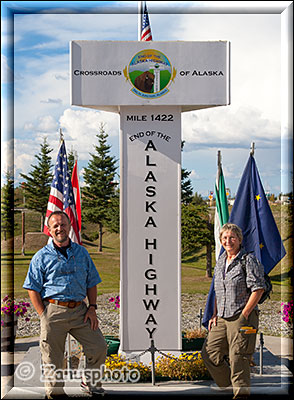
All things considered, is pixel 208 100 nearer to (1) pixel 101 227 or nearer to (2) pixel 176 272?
(2) pixel 176 272

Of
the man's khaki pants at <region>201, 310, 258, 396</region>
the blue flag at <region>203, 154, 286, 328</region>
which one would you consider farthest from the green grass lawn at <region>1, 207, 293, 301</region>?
the man's khaki pants at <region>201, 310, 258, 396</region>

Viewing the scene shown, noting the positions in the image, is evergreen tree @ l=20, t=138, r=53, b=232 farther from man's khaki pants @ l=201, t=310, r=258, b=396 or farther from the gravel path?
man's khaki pants @ l=201, t=310, r=258, b=396

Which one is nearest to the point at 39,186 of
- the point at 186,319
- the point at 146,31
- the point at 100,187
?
the point at 100,187

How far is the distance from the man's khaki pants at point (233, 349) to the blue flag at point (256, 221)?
1.28 metres

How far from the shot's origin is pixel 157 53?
5.62 metres

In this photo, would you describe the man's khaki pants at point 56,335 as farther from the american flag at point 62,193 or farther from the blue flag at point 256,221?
the blue flag at point 256,221

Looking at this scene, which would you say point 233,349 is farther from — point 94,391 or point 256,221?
point 256,221

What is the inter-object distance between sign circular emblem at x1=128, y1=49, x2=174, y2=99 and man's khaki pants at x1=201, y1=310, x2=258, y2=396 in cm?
263

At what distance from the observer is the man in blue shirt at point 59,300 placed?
15.6 ft

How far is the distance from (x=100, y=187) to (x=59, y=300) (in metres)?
18.3

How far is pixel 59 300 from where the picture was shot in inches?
188

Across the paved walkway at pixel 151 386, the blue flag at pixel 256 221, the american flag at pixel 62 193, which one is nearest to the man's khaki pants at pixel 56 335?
the paved walkway at pixel 151 386

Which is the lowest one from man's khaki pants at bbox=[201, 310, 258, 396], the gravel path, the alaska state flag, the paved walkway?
the gravel path

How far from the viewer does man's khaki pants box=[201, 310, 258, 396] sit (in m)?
4.79
